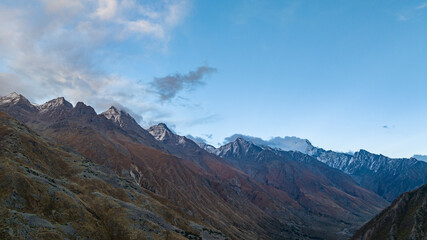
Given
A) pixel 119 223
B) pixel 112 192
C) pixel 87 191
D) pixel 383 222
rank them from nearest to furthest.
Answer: pixel 119 223 → pixel 87 191 → pixel 112 192 → pixel 383 222

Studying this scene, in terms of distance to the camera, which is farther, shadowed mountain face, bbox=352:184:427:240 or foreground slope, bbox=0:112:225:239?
shadowed mountain face, bbox=352:184:427:240

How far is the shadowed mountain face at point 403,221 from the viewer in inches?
6289

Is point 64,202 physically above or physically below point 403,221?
below

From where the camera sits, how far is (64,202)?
113m

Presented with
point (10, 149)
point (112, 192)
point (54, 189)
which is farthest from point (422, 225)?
point (10, 149)

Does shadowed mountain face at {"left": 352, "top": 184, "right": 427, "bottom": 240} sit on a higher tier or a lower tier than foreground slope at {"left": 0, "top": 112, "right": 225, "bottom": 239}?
higher

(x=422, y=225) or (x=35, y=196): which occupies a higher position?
(x=422, y=225)

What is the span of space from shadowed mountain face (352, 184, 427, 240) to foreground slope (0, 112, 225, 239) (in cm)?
9638

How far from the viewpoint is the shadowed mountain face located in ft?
524

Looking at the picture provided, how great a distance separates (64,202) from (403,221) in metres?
177

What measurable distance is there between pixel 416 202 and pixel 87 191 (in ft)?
612

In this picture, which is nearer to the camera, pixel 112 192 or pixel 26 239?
pixel 26 239

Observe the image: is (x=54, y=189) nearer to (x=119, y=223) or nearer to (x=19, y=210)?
(x=19, y=210)

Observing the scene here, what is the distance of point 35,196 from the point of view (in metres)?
106
